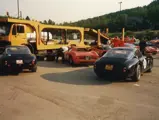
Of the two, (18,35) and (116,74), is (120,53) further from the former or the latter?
(18,35)

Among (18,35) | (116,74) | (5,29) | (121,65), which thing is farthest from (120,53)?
(5,29)

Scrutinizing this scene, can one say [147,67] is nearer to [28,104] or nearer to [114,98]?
[114,98]

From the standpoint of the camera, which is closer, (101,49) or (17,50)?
(17,50)

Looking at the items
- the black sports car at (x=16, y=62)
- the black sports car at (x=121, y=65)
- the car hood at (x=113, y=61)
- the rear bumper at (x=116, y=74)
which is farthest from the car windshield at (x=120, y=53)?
the black sports car at (x=16, y=62)

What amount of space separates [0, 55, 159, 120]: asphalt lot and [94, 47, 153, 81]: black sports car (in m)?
0.34

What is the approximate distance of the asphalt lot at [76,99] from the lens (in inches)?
259

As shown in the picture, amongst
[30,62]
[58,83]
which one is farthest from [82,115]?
[30,62]

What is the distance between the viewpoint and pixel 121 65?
10.8 metres

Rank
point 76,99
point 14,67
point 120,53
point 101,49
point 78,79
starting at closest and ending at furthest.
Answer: point 76,99 < point 78,79 < point 120,53 < point 14,67 < point 101,49

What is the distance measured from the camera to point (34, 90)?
927 centimetres

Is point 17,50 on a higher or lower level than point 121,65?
higher

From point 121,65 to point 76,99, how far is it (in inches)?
130

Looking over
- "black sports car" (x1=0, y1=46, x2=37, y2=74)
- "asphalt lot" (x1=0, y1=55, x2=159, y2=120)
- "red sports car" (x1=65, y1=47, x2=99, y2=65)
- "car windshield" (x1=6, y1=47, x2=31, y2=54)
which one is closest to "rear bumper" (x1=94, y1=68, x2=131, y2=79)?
"asphalt lot" (x1=0, y1=55, x2=159, y2=120)

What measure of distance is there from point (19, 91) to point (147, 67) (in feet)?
21.3
